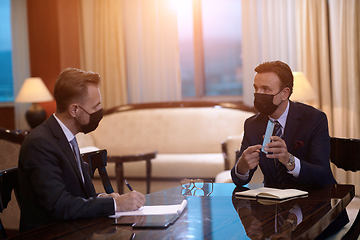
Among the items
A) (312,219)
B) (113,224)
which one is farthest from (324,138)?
(113,224)

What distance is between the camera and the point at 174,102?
5.50m

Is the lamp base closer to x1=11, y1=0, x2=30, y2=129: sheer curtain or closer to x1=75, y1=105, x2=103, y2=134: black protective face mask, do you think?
x1=11, y1=0, x2=30, y2=129: sheer curtain

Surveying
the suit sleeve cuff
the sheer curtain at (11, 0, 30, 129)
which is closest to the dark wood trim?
the suit sleeve cuff

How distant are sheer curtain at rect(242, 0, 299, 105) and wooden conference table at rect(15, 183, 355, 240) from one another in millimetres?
3797

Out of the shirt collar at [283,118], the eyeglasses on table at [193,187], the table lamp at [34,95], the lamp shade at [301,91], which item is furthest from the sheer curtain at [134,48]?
the eyeglasses on table at [193,187]

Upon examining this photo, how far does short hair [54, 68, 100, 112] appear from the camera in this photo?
64.7 inches

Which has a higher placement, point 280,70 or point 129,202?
point 280,70

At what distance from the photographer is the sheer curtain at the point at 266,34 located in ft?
17.0

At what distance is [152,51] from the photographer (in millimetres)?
5871

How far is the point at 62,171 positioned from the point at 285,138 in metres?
1.20

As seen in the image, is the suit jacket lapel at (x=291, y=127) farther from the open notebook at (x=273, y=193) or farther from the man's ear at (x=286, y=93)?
the open notebook at (x=273, y=193)

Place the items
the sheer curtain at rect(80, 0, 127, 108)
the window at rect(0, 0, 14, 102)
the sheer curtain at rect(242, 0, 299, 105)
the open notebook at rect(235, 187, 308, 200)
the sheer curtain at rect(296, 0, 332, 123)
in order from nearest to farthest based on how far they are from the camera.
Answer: the open notebook at rect(235, 187, 308, 200) < the sheer curtain at rect(296, 0, 332, 123) < the sheer curtain at rect(242, 0, 299, 105) < the sheer curtain at rect(80, 0, 127, 108) < the window at rect(0, 0, 14, 102)

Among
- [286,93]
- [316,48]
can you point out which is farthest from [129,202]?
[316,48]

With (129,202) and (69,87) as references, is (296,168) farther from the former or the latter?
(69,87)
